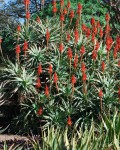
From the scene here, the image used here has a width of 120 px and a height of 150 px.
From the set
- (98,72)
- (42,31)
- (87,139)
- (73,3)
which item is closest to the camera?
(87,139)

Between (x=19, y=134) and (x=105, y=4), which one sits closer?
(x=19, y=134)

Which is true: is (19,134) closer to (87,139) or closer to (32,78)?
(32,78)

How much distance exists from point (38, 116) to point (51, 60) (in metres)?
1.30

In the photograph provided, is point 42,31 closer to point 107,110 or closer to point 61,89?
point 61,89

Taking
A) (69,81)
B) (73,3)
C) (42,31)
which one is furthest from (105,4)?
(69,81)

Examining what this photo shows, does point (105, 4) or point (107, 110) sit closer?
point (107, 110)

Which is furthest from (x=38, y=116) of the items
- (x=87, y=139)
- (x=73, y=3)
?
(x=73, y=3)

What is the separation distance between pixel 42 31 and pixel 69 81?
1657 mm

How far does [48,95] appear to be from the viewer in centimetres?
897

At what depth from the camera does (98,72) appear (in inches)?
378

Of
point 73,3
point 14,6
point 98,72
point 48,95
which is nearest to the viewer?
point 48,95

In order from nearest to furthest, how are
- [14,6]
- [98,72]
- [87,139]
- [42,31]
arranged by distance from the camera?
[87,139] → [98,72] → [42,31] → [14,6]

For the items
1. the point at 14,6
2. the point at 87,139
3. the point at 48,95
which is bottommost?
the point at 14,6

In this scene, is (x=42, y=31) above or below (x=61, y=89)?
above
